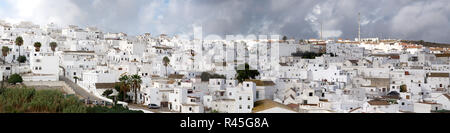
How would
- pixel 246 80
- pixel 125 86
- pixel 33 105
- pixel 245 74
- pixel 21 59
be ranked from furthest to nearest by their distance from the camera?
pixel 21 59 < pixel 245 74 < pixel 246 80 < pixel 125 86 < pixel 33 105

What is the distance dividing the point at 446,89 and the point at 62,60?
20.4m

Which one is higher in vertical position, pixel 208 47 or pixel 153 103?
pixel 208 47

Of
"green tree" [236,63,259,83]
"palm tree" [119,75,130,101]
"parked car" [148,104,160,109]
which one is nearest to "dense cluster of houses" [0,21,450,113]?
"parked car" [148,104,160,109]

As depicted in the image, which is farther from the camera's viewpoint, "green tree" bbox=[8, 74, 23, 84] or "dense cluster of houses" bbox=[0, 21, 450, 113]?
"green tree" bbox=[8, 74, 23, 84]

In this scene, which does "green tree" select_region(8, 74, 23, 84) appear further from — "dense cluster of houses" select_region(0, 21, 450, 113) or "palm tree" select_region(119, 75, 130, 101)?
"palm tree" select_region(119, 75, 130, 101)

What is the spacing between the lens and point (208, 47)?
1436 inches

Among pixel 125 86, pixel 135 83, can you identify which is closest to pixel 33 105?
pixel 125 86

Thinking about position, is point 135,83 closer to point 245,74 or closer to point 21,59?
point 245,74

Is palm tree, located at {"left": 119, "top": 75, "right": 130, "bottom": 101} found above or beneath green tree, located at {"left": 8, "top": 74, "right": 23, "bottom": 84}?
beneath

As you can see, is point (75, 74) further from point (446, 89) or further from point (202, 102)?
point (446, 89)

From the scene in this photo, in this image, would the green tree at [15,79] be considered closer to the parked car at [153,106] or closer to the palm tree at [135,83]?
the palm tree at [135,83]

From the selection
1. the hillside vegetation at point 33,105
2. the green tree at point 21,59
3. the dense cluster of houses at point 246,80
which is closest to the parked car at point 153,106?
the dense cluster of houses at point 246,80
